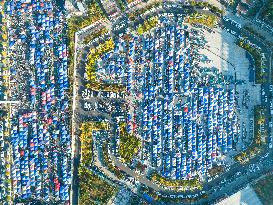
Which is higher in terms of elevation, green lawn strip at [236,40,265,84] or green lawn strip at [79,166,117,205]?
green lawn strip at [236,40,265,84]

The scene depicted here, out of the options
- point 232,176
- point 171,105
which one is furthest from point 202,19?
point 232,176

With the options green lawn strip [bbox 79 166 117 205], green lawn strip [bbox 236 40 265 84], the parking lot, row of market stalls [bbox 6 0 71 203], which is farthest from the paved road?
row of market stalls [bbox 6 0 71 203]

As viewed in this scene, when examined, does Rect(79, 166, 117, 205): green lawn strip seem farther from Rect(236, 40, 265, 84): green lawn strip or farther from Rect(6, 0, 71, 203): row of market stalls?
Rect(236, 40, 265, 84): green lawn strip

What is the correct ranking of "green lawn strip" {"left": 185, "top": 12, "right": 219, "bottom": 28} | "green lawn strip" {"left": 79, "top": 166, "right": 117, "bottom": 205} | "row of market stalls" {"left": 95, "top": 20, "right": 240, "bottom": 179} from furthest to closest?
"row of market stalls" {"left": 95, "top": 20, "right": 240, "bottom": 179} → "green lawn strip" {"left": 185, "top": 12, "right": 219, "bottom": 28} → "green lawn strip" {"left": 79, "top": 166, "right": 117, "bottom": 205}

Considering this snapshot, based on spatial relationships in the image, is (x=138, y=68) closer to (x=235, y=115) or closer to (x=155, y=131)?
(x=155, y=131)

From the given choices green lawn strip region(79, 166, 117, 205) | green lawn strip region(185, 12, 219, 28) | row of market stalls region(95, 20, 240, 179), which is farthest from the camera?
row of market stalls region(95, 20, 240, 179)

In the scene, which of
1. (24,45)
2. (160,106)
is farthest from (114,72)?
(24,45)
